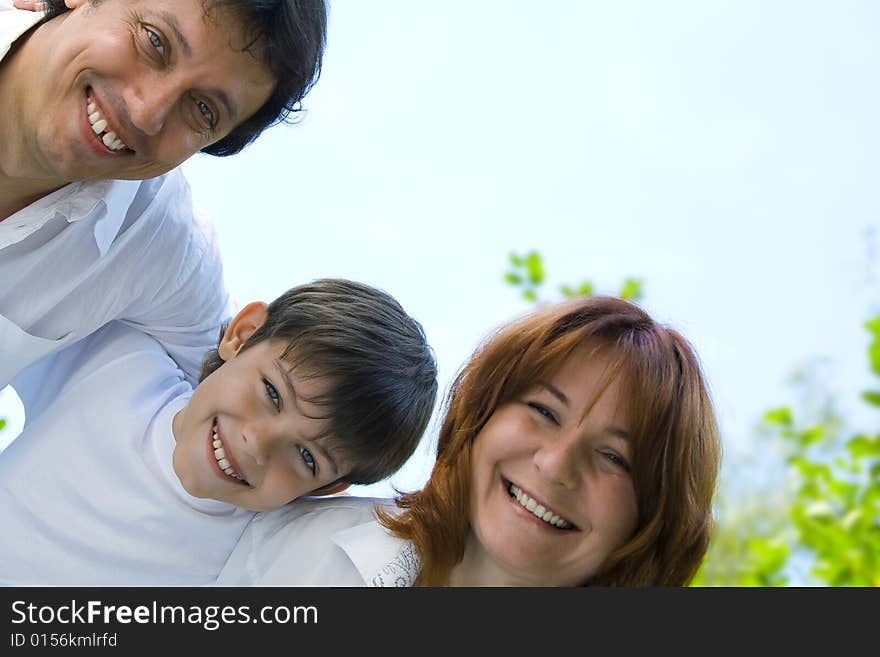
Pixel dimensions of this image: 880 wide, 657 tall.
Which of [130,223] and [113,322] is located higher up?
[130,223]

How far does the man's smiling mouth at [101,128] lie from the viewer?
137 centimetres

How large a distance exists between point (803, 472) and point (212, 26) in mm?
993

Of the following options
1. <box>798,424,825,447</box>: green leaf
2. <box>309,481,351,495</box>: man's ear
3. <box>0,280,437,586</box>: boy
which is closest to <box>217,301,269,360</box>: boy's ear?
<box>0,280,437,586</box>: boy

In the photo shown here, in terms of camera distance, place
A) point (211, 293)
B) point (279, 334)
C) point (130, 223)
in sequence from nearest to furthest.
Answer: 1. point (279, 334)
2. point (130, 223)
3. point (211, 293)

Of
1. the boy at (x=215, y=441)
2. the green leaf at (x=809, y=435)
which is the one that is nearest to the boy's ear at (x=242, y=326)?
the boy at (x=215, y=441)

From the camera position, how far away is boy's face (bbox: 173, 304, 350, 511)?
143cm

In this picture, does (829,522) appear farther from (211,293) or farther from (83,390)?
(83,390)

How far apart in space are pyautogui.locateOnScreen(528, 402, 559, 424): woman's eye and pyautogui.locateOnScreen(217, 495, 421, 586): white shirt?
0.90 feet

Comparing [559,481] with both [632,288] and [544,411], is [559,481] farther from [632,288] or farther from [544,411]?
[632,288]

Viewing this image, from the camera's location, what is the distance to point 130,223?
1618 mm

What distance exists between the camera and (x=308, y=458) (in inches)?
57.5

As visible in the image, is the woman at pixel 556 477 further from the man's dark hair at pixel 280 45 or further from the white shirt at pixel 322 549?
the man's dark hair at pixel 280 45
